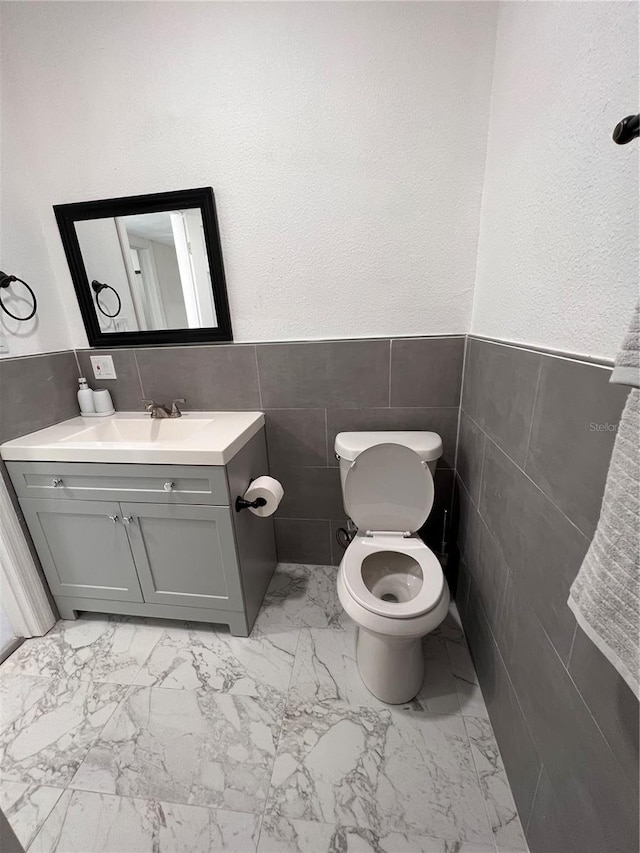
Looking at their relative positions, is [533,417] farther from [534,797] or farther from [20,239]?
[20,239]

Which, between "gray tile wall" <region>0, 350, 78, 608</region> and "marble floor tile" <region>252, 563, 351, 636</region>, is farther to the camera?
"marble floor tile" <region>252, 563, 351, 636</region>

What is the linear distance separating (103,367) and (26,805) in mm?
1539

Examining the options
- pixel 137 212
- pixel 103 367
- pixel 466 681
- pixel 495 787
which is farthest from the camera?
pixel 103 367

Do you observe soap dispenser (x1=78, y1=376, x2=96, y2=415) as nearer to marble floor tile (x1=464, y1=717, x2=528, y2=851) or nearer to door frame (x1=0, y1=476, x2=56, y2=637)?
door frame (x1=0, y1=476, x2=56, y2=637)

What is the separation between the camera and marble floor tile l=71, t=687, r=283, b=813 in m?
0.98

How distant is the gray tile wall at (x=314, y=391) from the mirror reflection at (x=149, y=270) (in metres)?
0.16

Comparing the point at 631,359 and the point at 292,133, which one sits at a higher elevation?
the point at 292,133

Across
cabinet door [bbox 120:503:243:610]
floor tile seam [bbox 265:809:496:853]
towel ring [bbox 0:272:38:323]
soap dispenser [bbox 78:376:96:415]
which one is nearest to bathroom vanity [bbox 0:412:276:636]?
cabinet door [bbox 120:503:243:610]

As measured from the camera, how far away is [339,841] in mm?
872

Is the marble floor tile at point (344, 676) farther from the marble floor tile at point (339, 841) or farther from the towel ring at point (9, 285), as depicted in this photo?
the towel ring at point (9, 285)

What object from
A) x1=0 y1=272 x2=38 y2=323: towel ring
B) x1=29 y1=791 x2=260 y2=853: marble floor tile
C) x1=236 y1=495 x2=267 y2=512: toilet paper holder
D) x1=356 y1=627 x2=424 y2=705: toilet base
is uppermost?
x1=0 y1=272 x2=38 y2=323: towel ring

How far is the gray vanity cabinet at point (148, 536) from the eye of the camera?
125 centimetres

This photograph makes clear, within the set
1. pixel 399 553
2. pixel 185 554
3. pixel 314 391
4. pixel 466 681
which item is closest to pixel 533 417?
pixel 399 553

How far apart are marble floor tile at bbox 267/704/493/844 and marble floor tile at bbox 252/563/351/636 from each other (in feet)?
1.16
